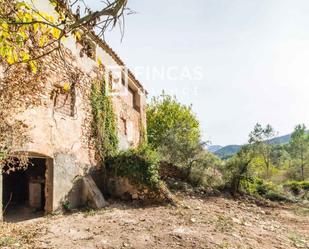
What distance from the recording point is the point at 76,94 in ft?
25.5

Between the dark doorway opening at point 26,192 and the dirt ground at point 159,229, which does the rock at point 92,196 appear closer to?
the dirt ground at point 159,229

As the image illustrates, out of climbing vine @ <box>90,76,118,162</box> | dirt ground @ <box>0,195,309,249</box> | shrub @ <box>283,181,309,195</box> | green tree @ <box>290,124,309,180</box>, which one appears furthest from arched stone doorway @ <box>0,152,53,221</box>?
green tree @ <box>290,124,309,180</box>

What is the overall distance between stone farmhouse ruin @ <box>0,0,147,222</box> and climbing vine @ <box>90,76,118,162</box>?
28 centimetres

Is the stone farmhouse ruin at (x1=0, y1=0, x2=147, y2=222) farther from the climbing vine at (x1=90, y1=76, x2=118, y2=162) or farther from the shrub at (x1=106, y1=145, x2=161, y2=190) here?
the shrub at (x1=106, y1=145, x2=161, y2=190)

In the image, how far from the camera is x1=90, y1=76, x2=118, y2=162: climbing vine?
8602 mm

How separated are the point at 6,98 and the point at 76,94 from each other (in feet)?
12.0

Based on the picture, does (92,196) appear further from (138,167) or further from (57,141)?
(57,141)

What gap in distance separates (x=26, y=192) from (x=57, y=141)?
10.9 ft

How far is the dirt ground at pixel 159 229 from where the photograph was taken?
435 centimetres

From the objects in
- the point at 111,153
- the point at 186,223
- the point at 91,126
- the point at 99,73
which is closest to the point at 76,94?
the point at 91,126

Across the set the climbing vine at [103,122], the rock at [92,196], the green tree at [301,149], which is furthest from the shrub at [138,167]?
the green tree at [301,149]

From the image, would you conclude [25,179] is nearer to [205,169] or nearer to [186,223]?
[186,223]

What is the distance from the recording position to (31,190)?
757 cm

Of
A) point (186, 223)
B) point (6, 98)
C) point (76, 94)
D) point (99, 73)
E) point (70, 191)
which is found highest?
point (99, 73)
